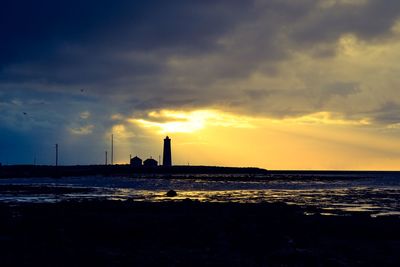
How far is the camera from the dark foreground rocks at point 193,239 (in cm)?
1955

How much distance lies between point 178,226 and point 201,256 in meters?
8.36

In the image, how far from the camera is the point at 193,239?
971 inches

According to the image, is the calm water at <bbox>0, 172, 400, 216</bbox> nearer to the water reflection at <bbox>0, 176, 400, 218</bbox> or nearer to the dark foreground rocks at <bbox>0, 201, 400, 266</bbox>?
the water reflection at <bbox>0, 176, 400, 218</bbox>

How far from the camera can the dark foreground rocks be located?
19547 mm

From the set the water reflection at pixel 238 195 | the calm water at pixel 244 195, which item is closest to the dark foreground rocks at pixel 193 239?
the water reflection at pixel 238 195

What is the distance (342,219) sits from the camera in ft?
108

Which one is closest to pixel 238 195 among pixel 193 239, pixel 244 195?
pixel 244 195

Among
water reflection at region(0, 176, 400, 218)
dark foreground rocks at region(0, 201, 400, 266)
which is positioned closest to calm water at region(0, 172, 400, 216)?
water reflection at region(0, 176, 400, 218)

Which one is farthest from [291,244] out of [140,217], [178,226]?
[140,217]

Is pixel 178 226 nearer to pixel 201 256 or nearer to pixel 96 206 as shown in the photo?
pixel 201 256

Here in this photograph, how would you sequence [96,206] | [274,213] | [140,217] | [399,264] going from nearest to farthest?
[399,264]
[140,217]
[274,213]
[96,206]

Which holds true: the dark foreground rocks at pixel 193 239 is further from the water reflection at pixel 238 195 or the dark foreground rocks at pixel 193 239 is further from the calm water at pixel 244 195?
the calm water at pixel 244 195

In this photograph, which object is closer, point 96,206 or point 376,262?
point 376,262

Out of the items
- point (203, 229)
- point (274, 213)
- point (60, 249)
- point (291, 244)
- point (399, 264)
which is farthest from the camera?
point (274, 213)
